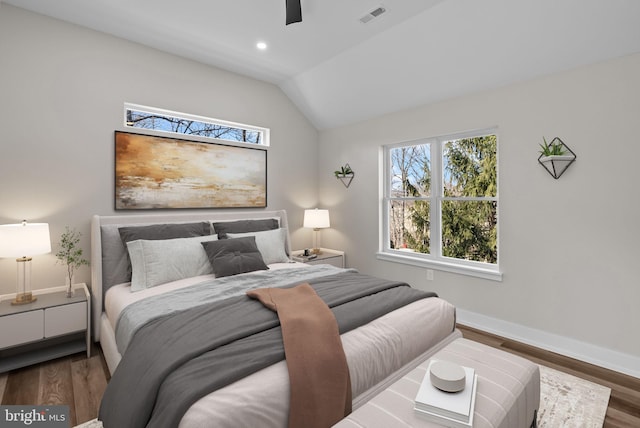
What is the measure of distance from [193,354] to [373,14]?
2912mm

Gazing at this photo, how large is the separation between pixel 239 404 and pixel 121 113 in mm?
3074

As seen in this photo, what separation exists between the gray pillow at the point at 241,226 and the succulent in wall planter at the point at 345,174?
1268 millimetres

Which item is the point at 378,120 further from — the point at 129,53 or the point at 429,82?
the point at 129,53

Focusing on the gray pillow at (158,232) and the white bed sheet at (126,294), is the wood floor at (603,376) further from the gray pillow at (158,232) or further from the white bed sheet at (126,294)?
the gray pillow at (158,232)

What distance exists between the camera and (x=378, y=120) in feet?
13.4

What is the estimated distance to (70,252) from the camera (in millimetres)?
2820

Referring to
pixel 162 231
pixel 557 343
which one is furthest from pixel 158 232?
pixel 557 343

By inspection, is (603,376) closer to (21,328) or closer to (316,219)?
(316,219)

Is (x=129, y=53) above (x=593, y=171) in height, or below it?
above

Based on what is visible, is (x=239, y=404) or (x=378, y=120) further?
(x=378, y=120)

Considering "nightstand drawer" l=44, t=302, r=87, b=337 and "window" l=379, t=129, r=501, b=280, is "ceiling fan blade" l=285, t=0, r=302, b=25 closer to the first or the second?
"window" l=379, t=129, r=501, b=280

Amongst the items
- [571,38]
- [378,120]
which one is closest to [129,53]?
[378,120]

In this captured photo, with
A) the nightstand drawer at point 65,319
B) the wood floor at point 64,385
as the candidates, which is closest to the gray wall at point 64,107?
the nightstand drawer at point 65,319

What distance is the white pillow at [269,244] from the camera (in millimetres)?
3230
